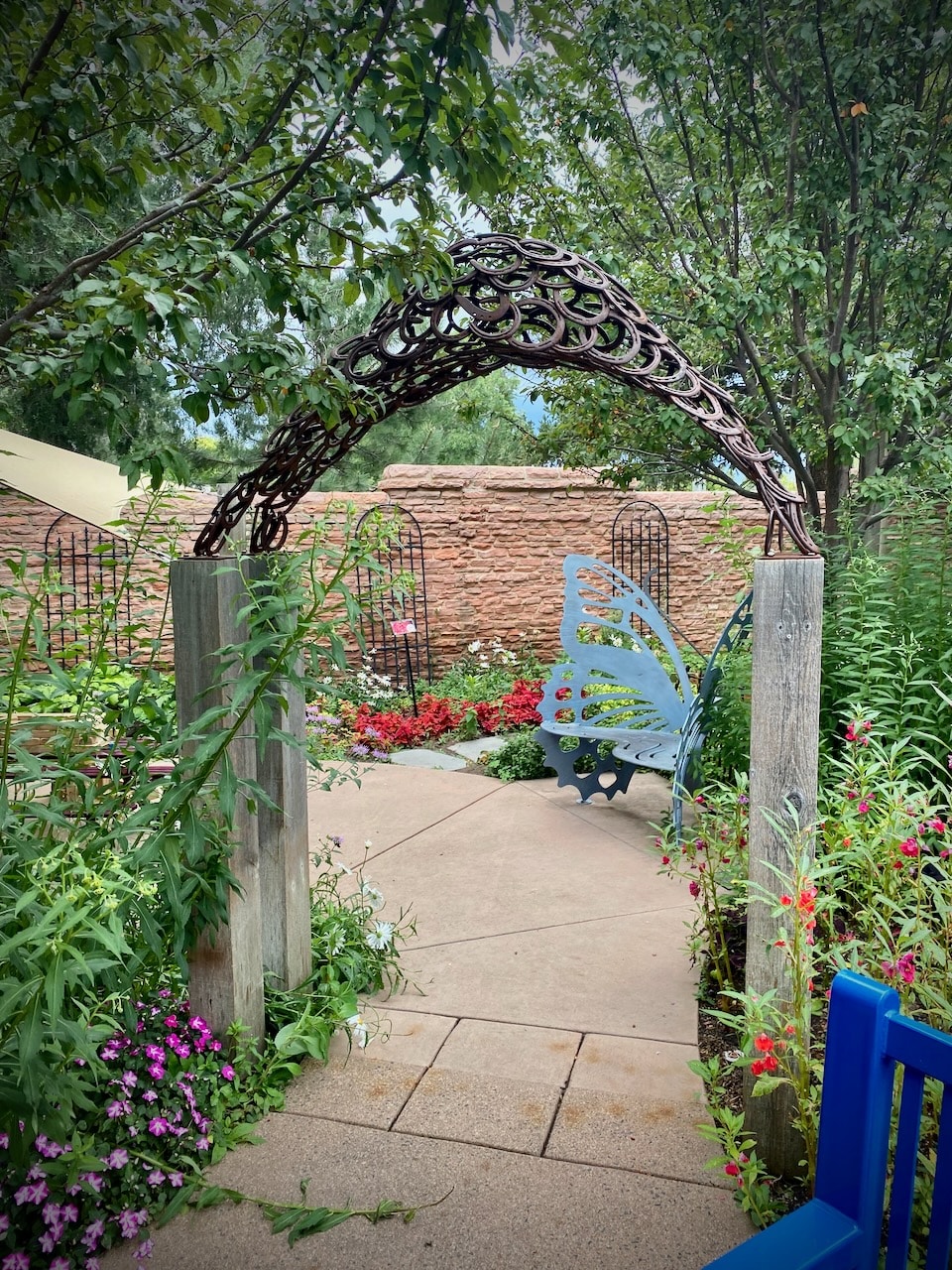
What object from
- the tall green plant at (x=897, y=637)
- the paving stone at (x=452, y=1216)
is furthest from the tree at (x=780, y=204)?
the paving stone at (x=452, y=1216)

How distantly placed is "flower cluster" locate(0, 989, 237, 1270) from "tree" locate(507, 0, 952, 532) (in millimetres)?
2980

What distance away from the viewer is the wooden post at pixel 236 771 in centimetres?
200

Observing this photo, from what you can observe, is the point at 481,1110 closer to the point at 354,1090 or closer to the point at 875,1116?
the point at 354,1090

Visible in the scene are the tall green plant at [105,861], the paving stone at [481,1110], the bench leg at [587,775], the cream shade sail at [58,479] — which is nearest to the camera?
the tall green plant at [105,861]

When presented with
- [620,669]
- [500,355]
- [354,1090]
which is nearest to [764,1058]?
[354,1090]

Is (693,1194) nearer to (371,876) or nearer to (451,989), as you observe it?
(451,989)

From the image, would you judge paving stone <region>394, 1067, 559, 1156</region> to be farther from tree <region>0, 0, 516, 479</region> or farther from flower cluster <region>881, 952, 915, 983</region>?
tree <region>0, 0, 516, 479</region>

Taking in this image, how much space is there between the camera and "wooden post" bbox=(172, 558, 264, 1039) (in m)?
2.00

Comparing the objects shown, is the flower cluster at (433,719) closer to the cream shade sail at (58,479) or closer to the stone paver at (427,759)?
the stone paver at (427,759)

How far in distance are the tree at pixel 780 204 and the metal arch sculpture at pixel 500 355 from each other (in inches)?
47.2

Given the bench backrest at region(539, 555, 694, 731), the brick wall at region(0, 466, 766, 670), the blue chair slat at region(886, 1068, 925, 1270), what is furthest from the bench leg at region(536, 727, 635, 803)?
the blue chair slat at region(886, 1068, 925, 1270)

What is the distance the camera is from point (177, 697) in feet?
6.68

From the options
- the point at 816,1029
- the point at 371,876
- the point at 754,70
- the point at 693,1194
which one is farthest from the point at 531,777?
the point at 754,70

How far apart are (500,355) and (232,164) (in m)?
0.78
